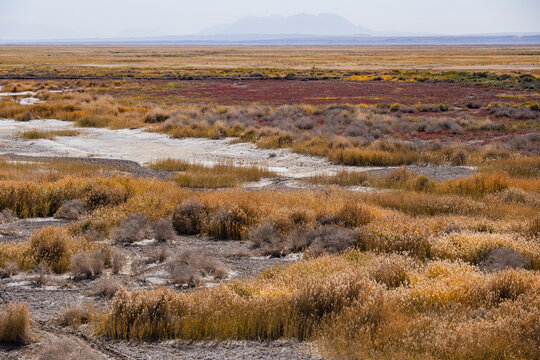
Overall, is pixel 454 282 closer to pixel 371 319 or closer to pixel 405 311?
pixel 405 311

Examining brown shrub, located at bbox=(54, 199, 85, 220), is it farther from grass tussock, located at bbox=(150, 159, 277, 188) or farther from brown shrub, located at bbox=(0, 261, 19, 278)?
grass tussock, located at bbox=(150, 159, 277, 188)

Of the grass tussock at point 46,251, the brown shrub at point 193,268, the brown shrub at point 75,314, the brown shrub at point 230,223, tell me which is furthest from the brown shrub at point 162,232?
the brown shrub at point 75,314

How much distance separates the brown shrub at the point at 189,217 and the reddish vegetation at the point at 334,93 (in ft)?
113

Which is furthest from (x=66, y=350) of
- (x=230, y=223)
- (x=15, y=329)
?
(x=230, y=223)

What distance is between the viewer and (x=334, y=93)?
54.7 meters

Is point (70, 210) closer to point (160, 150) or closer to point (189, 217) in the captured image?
point (189, 217)

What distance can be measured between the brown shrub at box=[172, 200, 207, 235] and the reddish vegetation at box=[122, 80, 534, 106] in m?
34.5

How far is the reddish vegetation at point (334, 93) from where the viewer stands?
47.0m

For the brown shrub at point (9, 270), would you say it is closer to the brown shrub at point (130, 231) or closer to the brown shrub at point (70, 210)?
the brown shrub at point (130, 231)

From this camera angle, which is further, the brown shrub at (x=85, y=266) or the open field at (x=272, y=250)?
the brown shrub at (x=85, y=266)

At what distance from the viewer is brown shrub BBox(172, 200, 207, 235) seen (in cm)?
1180

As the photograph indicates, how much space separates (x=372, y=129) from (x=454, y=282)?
71.5 feet

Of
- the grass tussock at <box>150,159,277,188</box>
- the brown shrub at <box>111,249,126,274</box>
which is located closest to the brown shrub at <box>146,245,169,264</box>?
the brown shrub at <box>111,249,126,274</box>

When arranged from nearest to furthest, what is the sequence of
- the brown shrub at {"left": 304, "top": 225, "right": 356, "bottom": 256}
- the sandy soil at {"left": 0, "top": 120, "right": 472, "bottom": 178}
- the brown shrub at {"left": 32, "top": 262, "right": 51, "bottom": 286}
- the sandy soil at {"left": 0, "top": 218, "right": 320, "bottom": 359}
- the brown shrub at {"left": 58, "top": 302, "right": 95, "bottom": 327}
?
the sandy soil at {"left": 0, "top": 218, "right": 320, "bottom": 359}
the brown shrub at {"left": 58, "top": 302, "right": 95, "bottom": 327}
the brown shrub at {"left": 32, "top": 262, "right": 51, "bottom": 286}
the brown shrub at {"left": 304, "top": 225, "right": 356, "bottom": 256}
the sandy soil at {"left": 0, "top": 120, "right": 472, "bottom": 178}
